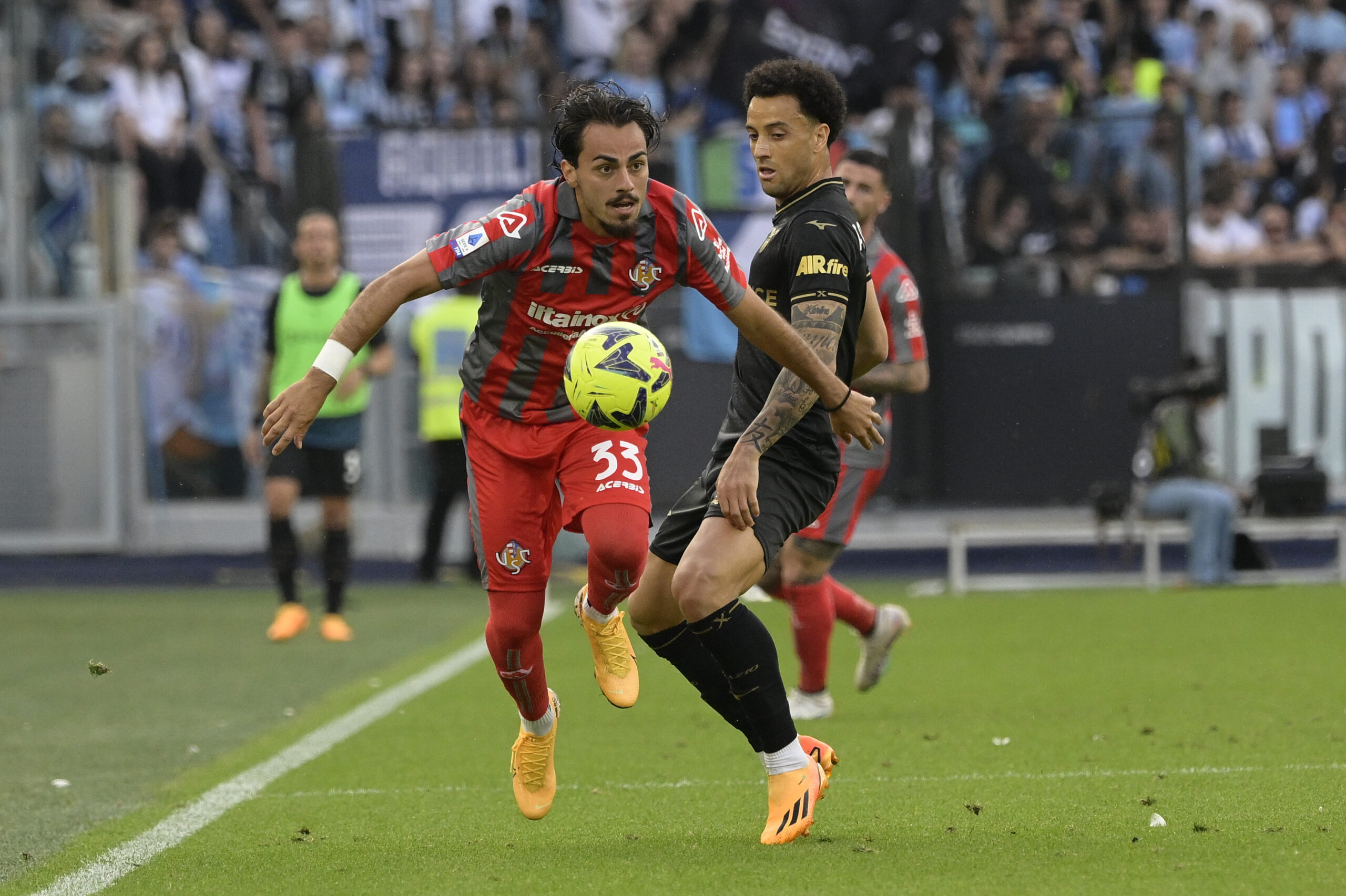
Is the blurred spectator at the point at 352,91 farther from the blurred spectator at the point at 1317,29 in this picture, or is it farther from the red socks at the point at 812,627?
the red socks at the point at 812,627

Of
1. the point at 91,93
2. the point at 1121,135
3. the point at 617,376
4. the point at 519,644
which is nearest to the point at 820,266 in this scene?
the point at 617,376

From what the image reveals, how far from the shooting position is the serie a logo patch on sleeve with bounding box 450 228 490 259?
4.91 meters

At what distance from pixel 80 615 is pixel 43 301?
421 centimetres

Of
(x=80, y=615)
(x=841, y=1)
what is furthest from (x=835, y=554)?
(x=841, y=1)

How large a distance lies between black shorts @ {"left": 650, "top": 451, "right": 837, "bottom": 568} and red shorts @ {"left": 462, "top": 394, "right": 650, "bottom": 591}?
26 centimetres

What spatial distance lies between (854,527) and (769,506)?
95.6 inches

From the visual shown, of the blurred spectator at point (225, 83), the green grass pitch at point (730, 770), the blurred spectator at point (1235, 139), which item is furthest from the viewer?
the blurred spectator at point (225, 83)

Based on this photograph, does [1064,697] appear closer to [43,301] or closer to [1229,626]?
[1229,626]

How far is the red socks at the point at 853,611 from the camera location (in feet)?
25.2

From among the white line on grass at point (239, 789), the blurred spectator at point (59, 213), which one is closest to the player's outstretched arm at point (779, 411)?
the white line on grass at point (239, 789)

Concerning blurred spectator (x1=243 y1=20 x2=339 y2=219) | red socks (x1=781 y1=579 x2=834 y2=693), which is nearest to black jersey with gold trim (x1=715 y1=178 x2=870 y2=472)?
red socks (x1=781 y1=579 x2=834 y2=693)

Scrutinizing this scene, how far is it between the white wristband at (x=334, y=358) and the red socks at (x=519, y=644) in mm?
972

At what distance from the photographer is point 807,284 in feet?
16.6

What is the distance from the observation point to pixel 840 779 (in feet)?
19.6
